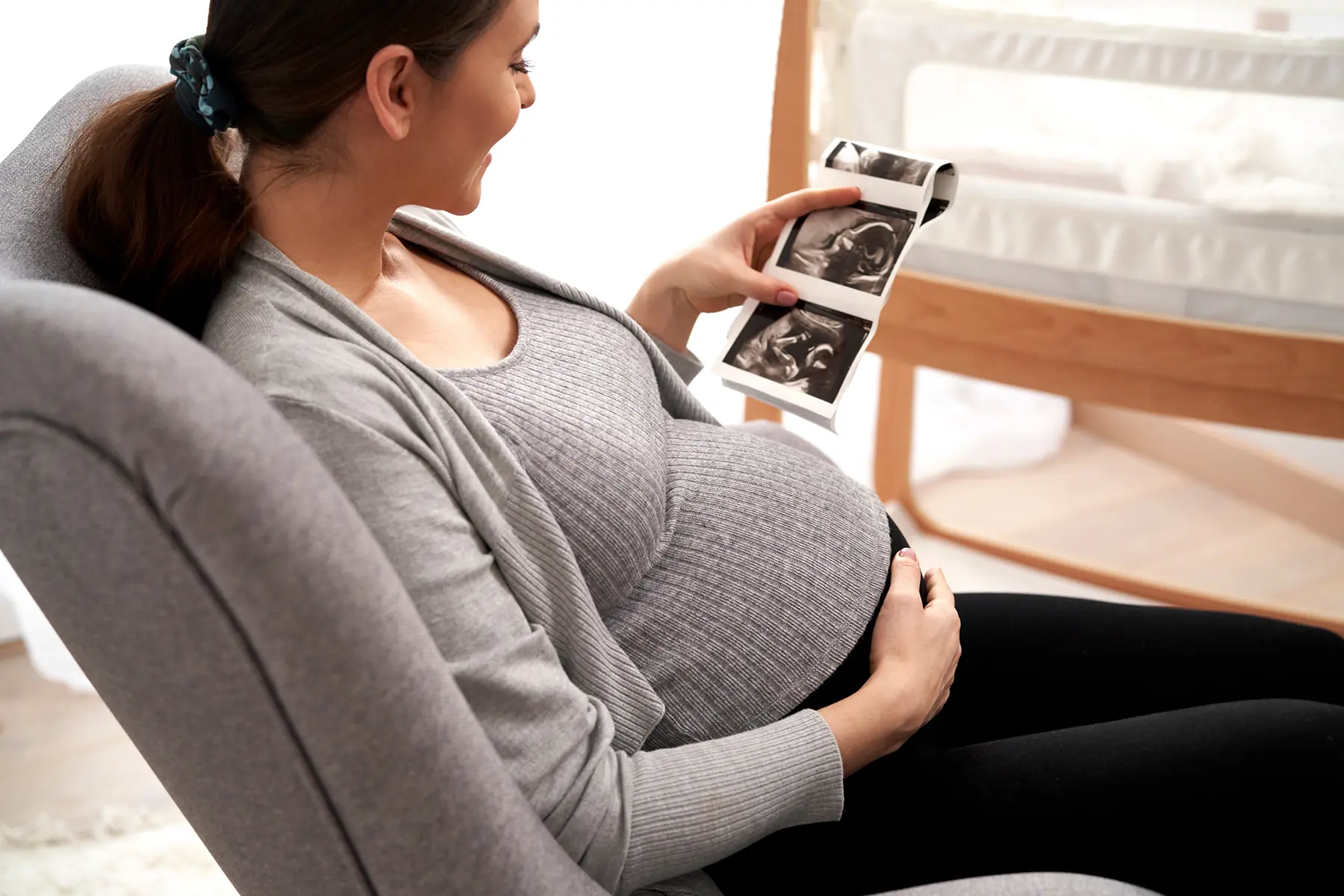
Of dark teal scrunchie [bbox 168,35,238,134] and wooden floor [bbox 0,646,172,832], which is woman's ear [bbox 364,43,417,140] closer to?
dark teal scrunchie [bbox 168,35,238,134]

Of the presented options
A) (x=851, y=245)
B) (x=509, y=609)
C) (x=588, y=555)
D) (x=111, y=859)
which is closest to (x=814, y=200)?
(x=851, y=245)

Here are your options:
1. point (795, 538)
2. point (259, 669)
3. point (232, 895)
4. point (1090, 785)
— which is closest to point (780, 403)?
point (795, 538)

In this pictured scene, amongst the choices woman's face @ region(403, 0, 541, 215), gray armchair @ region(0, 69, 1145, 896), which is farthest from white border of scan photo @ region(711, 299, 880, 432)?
gray armchair @ region(0, 69, 1145, 896)

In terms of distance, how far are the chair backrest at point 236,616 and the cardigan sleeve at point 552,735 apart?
3.0 inches

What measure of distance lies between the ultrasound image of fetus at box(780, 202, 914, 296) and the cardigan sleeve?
1.65 ft

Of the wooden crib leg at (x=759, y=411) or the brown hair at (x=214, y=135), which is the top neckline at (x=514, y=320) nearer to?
the brown hair at (x=214, y=135)

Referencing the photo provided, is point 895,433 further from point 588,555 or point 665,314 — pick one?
point 588,555

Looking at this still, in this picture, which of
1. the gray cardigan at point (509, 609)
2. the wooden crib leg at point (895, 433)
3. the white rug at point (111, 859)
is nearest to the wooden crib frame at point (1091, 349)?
the wooden crib leg at point (895, 433)

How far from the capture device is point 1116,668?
1069 millimetres

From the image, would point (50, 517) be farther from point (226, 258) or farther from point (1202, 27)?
point (1202, 27)

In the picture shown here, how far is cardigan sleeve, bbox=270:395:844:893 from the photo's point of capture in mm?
710

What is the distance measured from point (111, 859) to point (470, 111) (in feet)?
3.61

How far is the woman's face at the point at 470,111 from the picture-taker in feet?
2.83

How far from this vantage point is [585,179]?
2.04m
